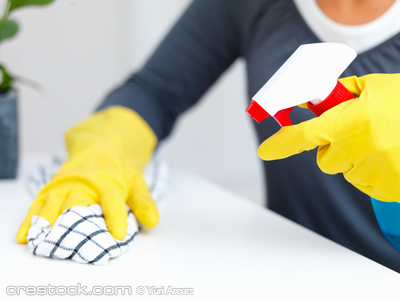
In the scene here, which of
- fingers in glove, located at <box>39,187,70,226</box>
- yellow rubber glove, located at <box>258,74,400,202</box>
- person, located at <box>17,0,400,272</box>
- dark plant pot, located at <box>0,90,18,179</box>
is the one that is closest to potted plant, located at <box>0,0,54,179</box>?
dark plant pot, located at <box>0,90,18,179</box>

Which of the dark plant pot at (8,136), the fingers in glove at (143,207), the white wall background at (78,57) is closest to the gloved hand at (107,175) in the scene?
the fingers in glove at (143,207)

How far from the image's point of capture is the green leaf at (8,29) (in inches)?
25.0

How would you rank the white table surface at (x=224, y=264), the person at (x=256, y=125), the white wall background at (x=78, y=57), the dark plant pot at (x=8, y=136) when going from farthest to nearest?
the white wall background at (x=78, y=57) < the dark plant pot at (x=8, y=136) < the person at (x=256, y=125) < the white table surface at (x=224, y=264)

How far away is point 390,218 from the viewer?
15.6 inches

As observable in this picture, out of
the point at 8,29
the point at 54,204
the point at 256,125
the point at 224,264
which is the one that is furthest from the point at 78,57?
the point at 224,264

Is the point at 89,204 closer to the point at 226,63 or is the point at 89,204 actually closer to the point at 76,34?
the point at 226,63

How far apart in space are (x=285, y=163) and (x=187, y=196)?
0.48 ft

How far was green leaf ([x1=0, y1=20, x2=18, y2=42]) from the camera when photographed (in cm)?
64

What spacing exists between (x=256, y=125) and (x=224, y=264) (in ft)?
0.93

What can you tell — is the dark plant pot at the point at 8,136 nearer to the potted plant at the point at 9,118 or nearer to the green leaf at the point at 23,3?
the potted plant at the point at 9,118

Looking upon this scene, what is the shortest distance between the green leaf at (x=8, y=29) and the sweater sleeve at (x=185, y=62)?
181 millimetres

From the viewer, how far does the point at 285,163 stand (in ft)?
1.85

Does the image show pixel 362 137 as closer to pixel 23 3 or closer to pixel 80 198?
pixel 80 198

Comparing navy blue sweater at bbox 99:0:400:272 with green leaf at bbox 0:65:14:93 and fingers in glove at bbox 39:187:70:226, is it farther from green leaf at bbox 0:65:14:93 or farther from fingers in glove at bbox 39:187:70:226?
fingers in glove at bbox 39:187:70:226
